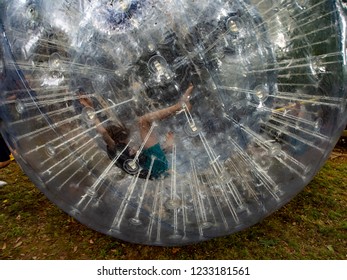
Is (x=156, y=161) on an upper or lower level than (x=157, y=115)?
lower

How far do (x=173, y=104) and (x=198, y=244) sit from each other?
166 cm

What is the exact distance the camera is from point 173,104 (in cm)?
165

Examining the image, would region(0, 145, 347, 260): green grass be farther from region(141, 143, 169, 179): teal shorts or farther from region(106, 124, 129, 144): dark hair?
region(106, 124, 129, 144): dark hair

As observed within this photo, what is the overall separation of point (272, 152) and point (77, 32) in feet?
3.84

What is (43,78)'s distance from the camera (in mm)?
1789

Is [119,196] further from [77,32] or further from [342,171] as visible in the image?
[342,171]

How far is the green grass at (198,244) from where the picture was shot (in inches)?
112

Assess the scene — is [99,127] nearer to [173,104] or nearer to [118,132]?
[118,132]

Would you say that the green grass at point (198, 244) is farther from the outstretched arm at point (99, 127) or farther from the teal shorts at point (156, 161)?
the outstretched arm at point (99, 127)

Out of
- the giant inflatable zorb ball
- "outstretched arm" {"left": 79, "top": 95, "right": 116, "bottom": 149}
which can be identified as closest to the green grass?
the giant inflatable zorb ball

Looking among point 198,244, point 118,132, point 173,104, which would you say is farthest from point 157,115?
point 198,244

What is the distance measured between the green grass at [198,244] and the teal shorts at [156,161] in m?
1.22

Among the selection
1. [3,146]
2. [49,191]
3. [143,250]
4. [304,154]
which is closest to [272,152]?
[304,154]

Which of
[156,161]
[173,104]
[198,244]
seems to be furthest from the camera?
[198,244]
